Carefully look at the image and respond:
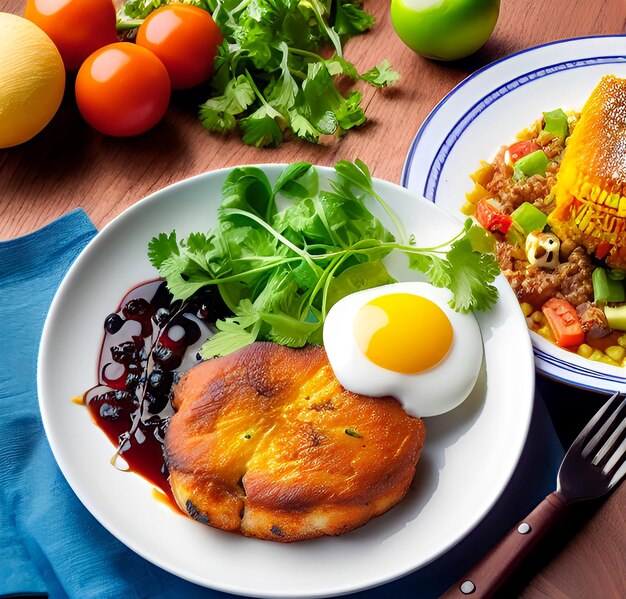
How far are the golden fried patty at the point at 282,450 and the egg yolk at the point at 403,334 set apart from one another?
0.43 ft

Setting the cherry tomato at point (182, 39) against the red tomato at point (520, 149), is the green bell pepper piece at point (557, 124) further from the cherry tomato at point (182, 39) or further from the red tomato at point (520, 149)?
the cherry tomato at point (182, 39)

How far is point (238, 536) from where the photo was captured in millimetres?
2277

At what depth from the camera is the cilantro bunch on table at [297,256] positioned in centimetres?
252

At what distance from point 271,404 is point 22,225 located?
4.65 feet

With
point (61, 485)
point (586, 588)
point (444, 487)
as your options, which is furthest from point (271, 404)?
point (586, 588)

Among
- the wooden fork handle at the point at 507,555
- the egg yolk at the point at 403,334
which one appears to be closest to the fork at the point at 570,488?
the wooden fork handle at the point at 507,555

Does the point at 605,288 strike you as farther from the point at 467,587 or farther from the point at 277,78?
the point at 277,78

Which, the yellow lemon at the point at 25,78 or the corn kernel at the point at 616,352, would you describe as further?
the yellow lemon at the point at 25,78

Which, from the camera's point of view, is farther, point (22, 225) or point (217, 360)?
point (22, 225)

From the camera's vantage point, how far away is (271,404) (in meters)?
2.33

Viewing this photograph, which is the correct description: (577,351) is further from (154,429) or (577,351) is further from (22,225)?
(22,225)

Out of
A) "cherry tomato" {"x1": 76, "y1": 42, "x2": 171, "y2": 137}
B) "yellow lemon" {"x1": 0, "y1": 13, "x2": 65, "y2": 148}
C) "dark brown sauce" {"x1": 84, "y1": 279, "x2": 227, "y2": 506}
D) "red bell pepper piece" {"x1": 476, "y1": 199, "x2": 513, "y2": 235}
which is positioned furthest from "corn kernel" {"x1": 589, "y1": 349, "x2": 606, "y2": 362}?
"yellow lemon" {"x1": 0, "y1": 13, "x2": 65, "y2": 148}

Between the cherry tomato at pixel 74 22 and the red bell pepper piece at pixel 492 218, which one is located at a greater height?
the cherry tomato at pixel 74 22

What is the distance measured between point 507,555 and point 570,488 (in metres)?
0.30
